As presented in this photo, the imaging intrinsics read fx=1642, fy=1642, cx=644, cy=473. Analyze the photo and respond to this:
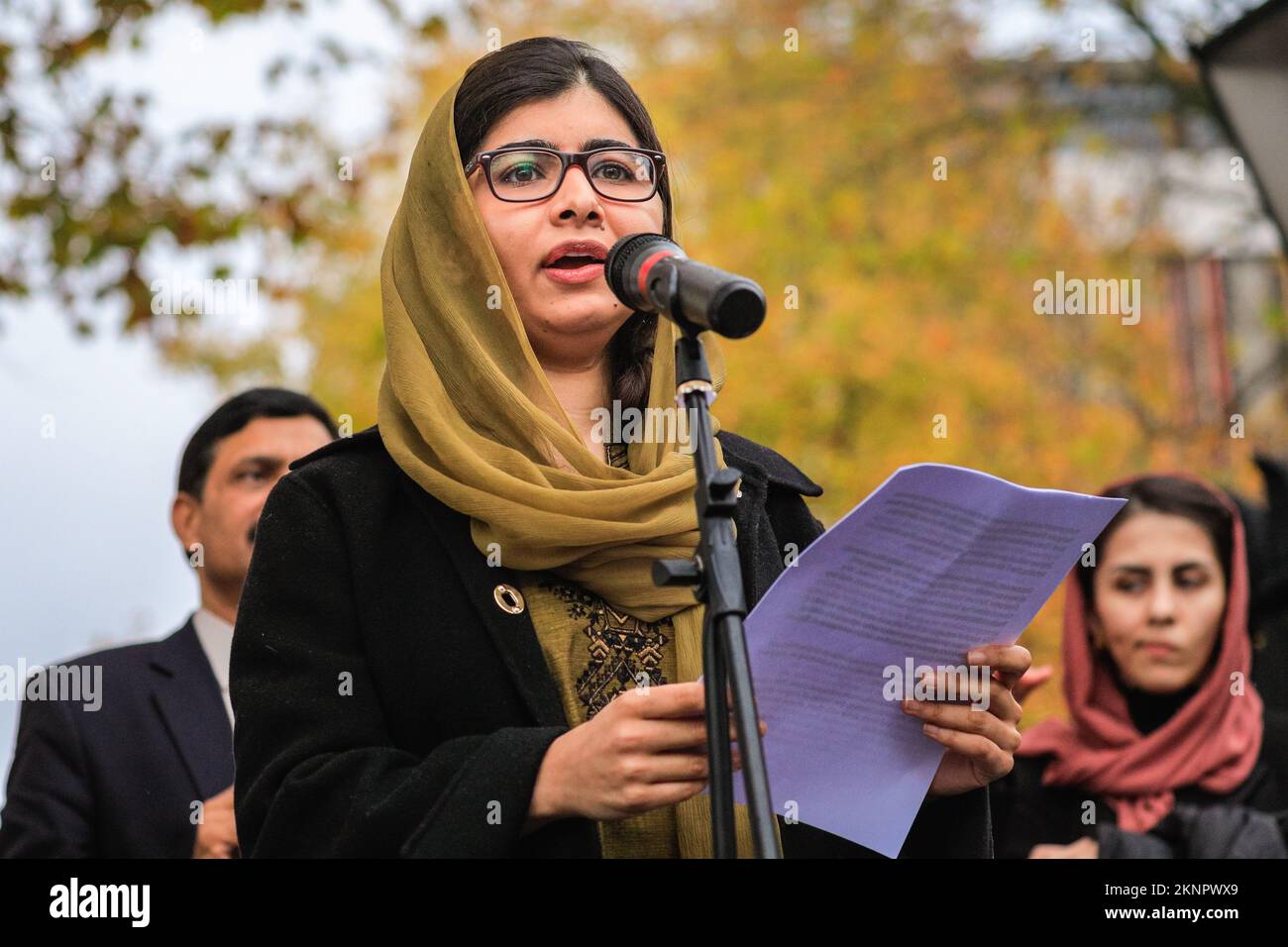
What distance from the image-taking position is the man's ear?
14.8 feet

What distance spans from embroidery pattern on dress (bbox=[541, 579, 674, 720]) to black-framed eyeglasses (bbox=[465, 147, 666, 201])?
1.87 ft

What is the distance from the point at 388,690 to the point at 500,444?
39 cm

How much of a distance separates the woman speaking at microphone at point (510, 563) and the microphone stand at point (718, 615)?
68mm

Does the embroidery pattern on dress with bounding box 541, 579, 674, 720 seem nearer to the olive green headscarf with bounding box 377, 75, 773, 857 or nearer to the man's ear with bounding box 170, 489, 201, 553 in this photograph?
the olive green headscarf with bounding box 377, 75, 773, 857

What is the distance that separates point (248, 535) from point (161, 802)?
0.77 meters

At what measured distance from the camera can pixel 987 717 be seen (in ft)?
7.08

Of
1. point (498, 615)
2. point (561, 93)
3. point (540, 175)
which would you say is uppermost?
point (561, 93)

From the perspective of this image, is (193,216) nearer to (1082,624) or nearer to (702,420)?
(1082,624)

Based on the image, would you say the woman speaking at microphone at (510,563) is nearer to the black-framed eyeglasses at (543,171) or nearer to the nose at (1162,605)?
the black-framed eyeglasses at (543,171)

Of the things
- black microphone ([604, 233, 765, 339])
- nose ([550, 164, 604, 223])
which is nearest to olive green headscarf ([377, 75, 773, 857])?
nose ([550, 164, 604, 223])
